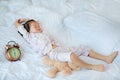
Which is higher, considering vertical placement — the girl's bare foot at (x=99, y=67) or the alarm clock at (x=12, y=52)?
the alarm clock at (x=12, y=52)

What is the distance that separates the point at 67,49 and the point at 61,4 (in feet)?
2.27

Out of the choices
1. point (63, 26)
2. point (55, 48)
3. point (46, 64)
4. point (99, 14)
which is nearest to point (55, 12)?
point (63, 26)

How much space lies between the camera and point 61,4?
2.25 metres

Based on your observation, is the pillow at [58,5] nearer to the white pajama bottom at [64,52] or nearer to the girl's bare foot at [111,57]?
the white pajama bottom at [64,52]

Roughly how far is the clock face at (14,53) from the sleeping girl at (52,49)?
0.49ft

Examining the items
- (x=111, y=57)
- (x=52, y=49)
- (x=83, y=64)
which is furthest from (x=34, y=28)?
(x=111, y=57)

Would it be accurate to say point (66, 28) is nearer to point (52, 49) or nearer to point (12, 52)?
point (52, 49)

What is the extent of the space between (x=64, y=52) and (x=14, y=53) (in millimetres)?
343

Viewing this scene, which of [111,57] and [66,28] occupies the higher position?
[66,28]

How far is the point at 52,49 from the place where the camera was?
1.70 meters

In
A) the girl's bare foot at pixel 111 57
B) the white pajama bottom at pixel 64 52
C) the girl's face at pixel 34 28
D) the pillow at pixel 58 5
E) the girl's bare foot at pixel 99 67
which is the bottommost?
the girl's bare foot at pixel 99 67

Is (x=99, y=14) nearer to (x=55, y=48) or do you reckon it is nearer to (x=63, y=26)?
(x=63, y=26)

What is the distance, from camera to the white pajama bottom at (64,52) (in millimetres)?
1594

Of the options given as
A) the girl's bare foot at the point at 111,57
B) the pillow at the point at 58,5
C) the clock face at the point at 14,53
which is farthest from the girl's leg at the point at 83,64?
the pillow at the point at 58,5
